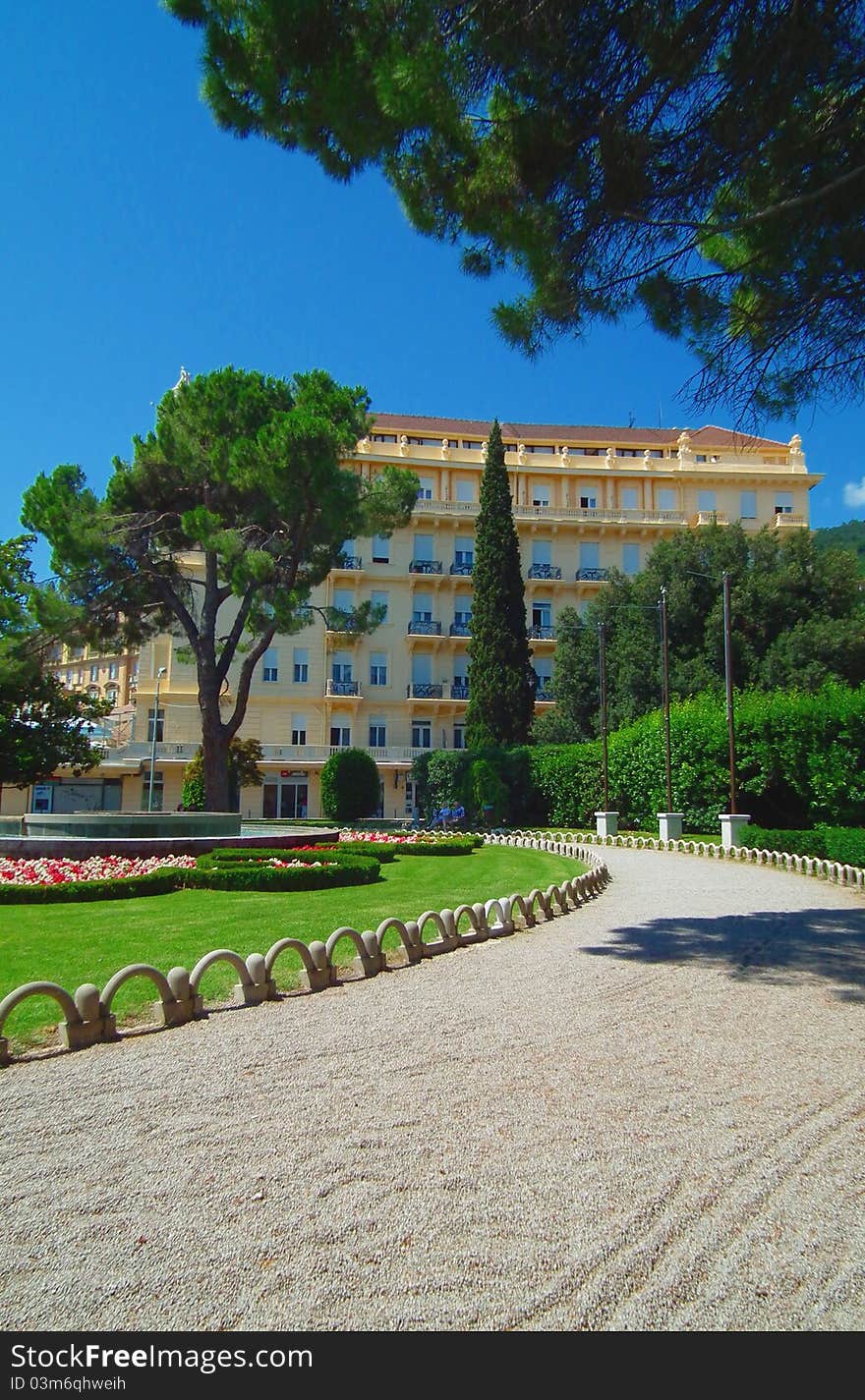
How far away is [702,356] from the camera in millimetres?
8664

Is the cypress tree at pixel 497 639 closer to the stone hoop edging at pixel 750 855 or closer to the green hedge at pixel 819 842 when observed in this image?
the stone hoop edging at pixel 750 855

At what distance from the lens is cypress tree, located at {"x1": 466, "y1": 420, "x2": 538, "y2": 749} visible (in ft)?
118

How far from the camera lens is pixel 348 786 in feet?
113

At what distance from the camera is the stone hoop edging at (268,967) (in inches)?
203

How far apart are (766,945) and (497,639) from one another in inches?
1092

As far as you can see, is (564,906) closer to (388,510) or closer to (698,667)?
(388,510)

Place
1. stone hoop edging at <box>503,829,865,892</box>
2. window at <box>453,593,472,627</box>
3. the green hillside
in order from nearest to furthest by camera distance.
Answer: stone hoop edging at <box>503,829,865,892</box>
window at <box>453,593,472,627</box>
the green hillside

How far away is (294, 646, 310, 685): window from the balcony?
1223 centimetres

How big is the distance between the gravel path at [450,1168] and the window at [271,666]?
123ft

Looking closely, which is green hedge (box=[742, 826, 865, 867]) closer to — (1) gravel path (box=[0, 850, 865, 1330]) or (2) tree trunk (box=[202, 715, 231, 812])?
(1) gravel path (box=[0, 850, 865, 1330])

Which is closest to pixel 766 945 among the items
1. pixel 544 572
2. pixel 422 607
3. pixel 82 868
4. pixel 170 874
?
pixel 170 874

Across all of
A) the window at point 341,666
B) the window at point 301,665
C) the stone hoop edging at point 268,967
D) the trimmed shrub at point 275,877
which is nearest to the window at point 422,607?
the window at point 341,666

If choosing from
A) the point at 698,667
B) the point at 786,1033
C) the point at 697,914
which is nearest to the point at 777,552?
the point at 698,667


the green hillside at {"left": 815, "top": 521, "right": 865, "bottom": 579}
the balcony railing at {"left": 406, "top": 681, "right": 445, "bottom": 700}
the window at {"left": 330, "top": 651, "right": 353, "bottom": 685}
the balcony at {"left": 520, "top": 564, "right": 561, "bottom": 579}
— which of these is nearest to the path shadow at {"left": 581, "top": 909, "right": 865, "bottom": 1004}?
the balcony railing at {"left": 406, "top": 681, "right": 445, "bottom": 700}
